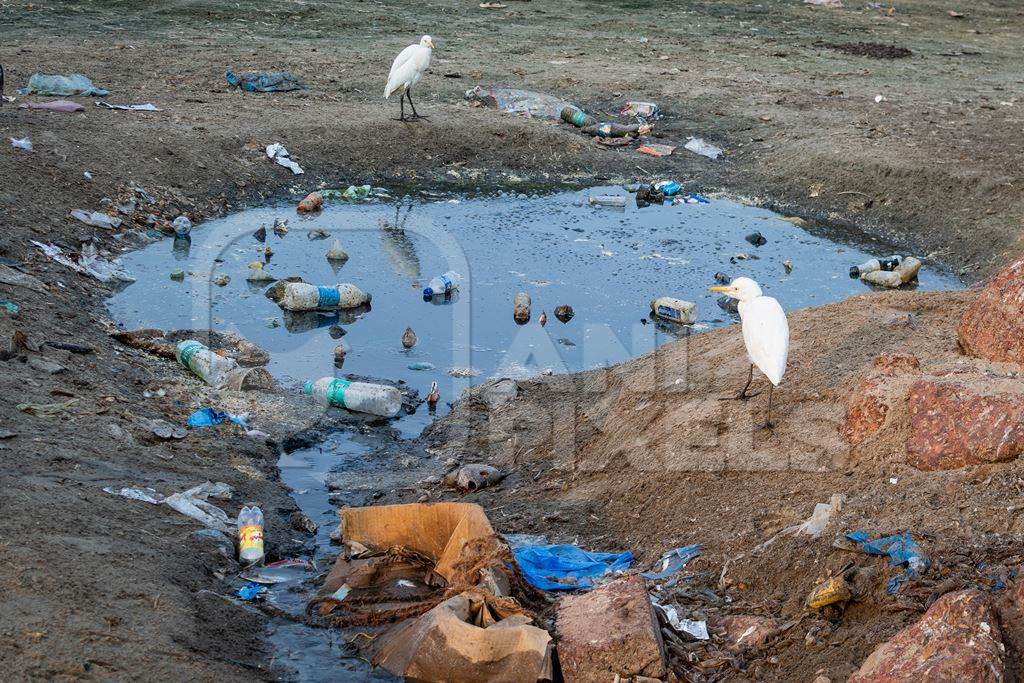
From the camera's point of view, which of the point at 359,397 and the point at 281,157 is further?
the point at 281,157

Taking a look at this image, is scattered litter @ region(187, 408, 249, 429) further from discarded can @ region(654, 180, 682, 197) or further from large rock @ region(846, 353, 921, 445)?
discarded can @ region(654, 180, 682, 197)

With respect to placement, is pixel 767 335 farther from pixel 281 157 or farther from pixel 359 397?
pixel 281 157

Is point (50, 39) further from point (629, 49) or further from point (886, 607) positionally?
point (886, 607)

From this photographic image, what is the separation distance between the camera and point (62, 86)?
408 inches

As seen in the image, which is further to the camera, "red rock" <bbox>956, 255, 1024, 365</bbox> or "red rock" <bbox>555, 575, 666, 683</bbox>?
"red rock" <bbox>956, 255, 1024, 365</bbox>

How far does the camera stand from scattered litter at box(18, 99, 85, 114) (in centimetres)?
962

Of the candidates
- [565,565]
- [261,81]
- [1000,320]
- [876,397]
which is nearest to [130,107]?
[261,81]

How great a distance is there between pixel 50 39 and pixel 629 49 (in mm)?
7710

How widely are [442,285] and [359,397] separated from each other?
1.93 meters

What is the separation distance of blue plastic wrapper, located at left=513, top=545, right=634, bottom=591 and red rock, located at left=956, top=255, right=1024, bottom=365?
6.65 feet

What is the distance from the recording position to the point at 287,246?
28.3 ft

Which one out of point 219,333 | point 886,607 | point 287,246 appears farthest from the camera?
point 287,246

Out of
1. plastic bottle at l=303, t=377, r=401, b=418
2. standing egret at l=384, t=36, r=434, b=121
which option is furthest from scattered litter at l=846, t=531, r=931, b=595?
standing egret at l=384, t=36, r=434, b=121

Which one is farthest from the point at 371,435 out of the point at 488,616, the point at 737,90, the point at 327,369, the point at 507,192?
the point at 737,90
